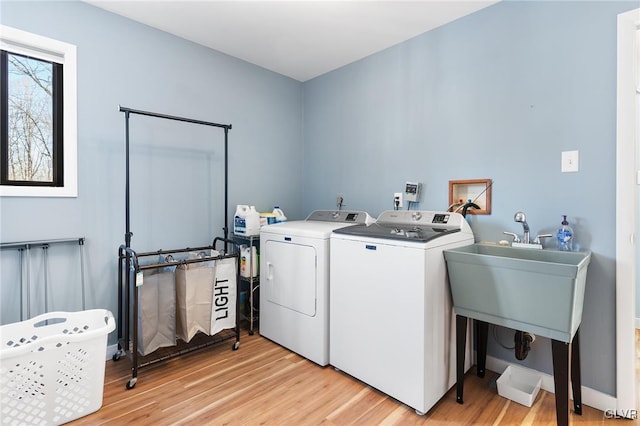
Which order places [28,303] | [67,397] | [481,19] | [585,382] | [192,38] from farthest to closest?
[192,38], [481,19], [28,303], [585,382], [67,397]

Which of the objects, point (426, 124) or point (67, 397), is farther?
point (426, 124)

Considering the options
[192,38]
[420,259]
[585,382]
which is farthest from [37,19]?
[585,382]

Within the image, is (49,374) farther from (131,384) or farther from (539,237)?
(539,237)

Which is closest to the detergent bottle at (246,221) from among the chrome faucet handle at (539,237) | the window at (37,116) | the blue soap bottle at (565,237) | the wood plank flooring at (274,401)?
the wood plank flooring at (274,401)

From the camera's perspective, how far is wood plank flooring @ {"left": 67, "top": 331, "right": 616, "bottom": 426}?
1.69m

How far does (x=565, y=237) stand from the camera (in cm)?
181

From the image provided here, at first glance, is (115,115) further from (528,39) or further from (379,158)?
(528,39)

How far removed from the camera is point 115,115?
2.30 meters

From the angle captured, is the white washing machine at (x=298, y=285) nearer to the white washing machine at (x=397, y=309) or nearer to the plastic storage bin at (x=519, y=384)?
the white washing machine at (x=397, y=309)

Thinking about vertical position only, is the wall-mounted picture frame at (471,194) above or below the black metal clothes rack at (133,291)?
above

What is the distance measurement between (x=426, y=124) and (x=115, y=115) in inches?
88.4

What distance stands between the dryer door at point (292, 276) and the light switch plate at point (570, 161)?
1.57 meters

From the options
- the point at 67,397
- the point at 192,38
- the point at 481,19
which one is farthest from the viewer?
the point at 192,38

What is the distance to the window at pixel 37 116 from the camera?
1982 mm
